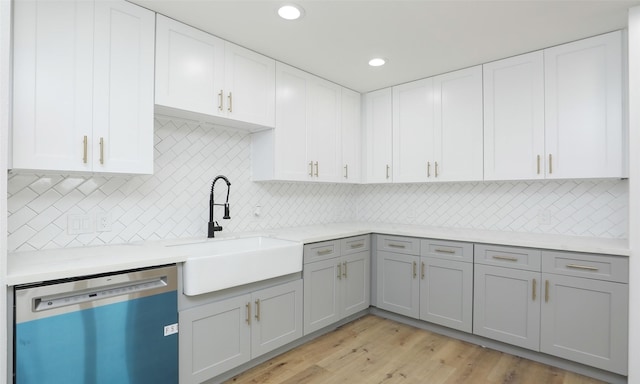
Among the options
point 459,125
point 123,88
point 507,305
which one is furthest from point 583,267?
point 123,88

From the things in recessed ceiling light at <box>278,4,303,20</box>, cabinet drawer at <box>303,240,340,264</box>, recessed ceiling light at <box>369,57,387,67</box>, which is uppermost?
recessed ceiling light at <box>369,57,387,67</box>

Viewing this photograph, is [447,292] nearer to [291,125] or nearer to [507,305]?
[507,305]

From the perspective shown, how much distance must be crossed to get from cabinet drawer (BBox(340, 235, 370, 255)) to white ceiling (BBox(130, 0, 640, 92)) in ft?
5.27

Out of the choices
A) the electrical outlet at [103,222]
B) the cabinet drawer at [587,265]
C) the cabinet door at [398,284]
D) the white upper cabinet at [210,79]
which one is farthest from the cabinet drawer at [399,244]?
the electrical outlet at [103,222]

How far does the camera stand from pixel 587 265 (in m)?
2.24

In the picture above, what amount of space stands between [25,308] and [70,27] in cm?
143

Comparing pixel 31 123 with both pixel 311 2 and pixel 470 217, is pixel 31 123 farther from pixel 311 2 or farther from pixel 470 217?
pixel 470 217

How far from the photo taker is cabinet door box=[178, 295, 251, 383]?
6.34 ft

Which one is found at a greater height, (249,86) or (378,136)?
(249,86)

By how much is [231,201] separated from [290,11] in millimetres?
1599

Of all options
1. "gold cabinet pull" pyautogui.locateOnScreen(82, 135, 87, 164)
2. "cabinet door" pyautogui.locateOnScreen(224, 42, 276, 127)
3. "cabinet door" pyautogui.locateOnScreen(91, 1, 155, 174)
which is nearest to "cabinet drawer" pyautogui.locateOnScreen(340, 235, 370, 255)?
"cabinet door" pyautogui.locateOnScreen(224, 42, 276, 127)

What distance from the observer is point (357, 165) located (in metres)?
3.74

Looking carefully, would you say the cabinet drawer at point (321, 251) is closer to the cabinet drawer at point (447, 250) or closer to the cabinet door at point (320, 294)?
the cabinet door at point (320, 294)

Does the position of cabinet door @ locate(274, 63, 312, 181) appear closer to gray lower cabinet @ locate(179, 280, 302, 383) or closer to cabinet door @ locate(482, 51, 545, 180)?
gray lower cabinet @ locate(179, 280, 302, 383)
